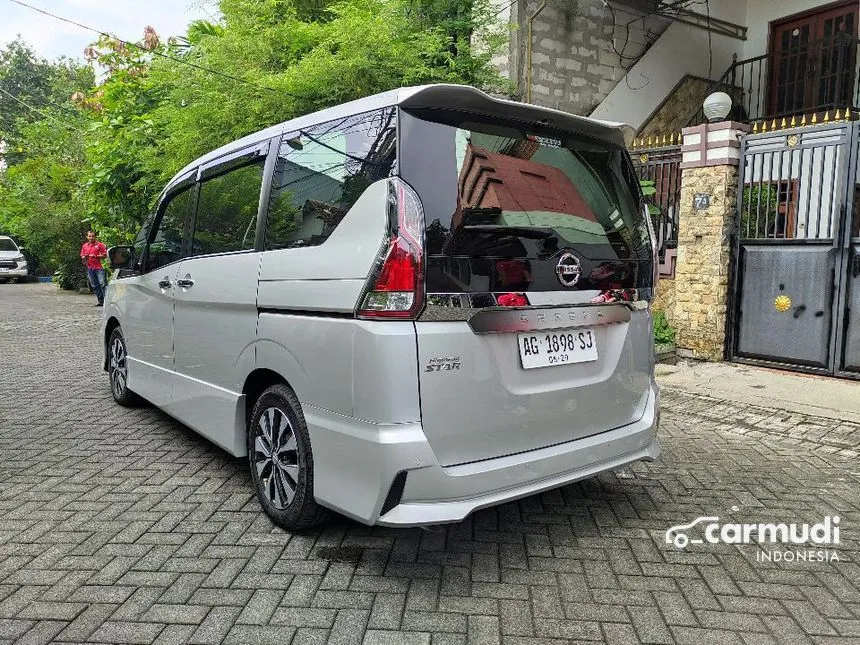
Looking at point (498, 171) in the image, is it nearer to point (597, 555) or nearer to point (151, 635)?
point (597, 555)

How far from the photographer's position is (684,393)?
6195 millimetres

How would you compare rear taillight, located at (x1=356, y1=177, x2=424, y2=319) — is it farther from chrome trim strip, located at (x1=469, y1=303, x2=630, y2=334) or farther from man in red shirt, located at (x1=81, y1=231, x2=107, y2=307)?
man in red shirt, located at (x1=81, y1=231, x2=107, y2=307)

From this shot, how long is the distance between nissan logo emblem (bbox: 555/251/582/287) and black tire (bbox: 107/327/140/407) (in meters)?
3.96

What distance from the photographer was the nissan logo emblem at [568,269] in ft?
9.15

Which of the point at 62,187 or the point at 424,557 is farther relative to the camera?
the point at 62,187

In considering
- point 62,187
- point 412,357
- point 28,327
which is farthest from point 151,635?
point 62,187

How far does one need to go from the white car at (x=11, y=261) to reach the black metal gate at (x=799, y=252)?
90.5 ft

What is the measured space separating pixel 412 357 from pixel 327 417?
52cm

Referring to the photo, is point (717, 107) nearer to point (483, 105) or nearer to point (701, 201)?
point (701, 201)

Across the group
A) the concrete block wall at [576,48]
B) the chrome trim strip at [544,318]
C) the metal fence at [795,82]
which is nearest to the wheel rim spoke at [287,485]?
the chrome trim strip at [544,318]

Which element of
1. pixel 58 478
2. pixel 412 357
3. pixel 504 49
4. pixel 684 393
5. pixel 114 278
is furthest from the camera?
pixel 504 49

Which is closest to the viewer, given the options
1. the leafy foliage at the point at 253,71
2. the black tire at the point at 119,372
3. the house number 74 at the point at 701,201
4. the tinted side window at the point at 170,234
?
the tinted side window at the point at 170,234

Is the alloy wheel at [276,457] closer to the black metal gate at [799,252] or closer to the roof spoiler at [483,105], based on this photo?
the roof spoiler at [483,105]

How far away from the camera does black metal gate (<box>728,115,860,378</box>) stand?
21.0 feet
